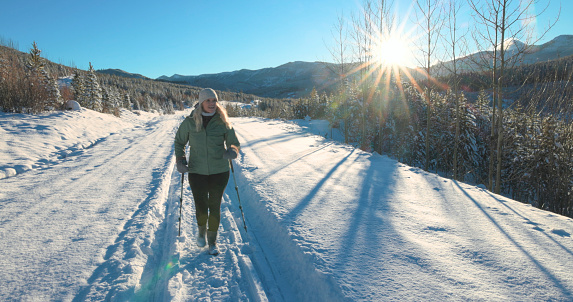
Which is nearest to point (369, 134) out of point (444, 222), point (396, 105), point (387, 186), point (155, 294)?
point (396, 105)

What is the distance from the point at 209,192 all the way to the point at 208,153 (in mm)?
518

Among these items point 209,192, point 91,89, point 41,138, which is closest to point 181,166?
point 209,192

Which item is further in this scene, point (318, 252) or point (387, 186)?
point (387, 186)

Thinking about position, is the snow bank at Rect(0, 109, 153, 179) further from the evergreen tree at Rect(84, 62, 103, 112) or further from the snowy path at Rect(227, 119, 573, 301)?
the evergreen tree at Rect(84, 62, 103, 112)

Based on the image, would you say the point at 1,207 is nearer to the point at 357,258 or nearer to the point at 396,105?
the point at 357,258

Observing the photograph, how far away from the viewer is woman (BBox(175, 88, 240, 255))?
317 cm

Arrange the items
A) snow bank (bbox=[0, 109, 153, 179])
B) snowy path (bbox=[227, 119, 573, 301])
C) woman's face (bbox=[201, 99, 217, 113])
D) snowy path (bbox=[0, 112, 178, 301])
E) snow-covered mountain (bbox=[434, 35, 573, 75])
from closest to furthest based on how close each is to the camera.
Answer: snowy path (bbox=[227, 119, 573, 301]) < snowy path (bbox=[0, 112, 178, 301]) < woman's face (bbox=[201, 99, 217, 113]) < snow-covered mountain (bbox=[434, 35, 573, 75]) < snow bank (bbox=[0, 109, 153, 179])

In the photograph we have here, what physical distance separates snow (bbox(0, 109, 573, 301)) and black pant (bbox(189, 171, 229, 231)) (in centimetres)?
49

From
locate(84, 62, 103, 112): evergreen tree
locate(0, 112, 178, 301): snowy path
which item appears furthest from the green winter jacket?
locate(84, 62, 103, 112): evergreen tree

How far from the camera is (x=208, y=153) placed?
3.18 meters

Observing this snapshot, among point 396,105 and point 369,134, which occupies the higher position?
point 396,105

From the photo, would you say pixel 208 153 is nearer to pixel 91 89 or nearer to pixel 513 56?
pixel 513 56

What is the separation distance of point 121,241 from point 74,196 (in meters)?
2.56

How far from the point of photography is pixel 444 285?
7.89 ft
